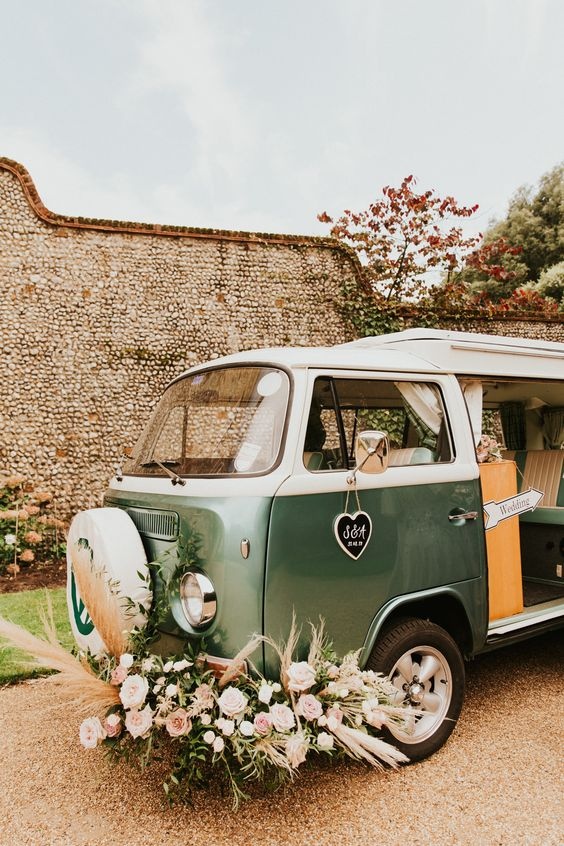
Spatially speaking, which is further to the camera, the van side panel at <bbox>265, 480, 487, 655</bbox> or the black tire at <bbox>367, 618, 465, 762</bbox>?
the black tire at <bbox>367, 618, 465, 762</bbox>

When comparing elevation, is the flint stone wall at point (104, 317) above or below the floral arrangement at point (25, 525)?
above

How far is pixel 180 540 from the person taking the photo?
9.42 feet

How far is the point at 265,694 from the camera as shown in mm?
2543

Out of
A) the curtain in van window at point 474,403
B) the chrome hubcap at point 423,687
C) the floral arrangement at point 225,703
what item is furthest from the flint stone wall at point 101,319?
the chrome hubcap at point 423,687

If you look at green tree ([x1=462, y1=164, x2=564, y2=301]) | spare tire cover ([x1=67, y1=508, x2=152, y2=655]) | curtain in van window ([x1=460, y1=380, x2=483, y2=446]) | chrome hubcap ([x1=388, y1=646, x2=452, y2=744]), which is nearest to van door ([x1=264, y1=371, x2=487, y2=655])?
curtain in van window ([x1=460, y1=380, x2=483, y2=446])

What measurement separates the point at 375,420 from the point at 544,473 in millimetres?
2478

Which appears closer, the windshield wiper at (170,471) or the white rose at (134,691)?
the white rose at (134,691)

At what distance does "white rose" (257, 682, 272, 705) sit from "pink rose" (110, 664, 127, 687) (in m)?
0.63

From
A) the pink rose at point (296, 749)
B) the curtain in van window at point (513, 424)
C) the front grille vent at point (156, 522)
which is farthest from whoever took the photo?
the curtain in van window at point (513, 424)

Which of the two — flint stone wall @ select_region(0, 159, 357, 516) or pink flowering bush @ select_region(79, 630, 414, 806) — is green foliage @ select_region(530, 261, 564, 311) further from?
pink flowering bush @ select_region(79, 630, 414, 806)

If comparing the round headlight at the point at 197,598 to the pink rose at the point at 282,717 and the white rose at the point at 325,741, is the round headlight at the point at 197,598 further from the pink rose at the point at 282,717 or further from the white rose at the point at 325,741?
the white rose at the point at 325,741

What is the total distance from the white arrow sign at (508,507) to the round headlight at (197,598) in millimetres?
1914

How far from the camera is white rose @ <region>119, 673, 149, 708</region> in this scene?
2585mm

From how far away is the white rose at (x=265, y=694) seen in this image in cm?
253
